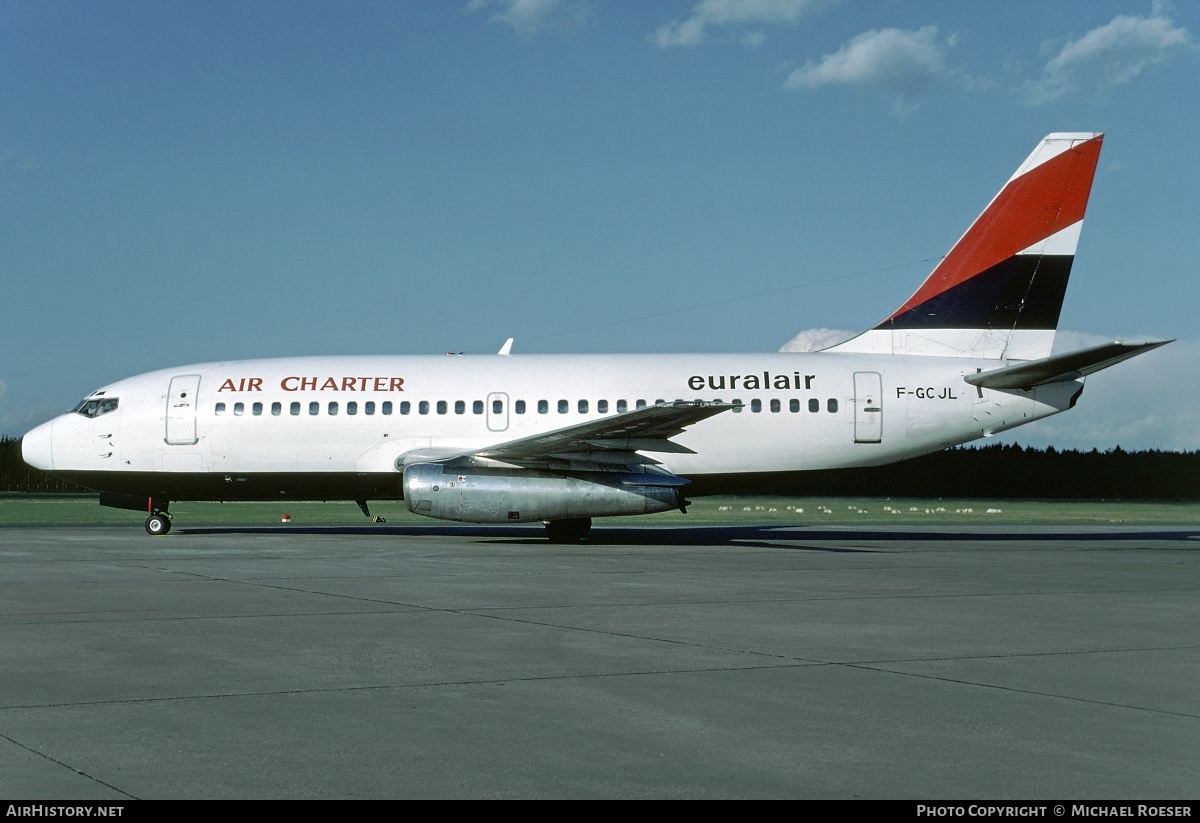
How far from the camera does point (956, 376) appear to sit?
2291cm

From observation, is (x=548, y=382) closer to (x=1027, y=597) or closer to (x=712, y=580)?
(x=712, y=580)

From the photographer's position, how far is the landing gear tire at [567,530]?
23109 millimetres

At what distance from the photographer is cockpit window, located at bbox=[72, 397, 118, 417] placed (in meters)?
24.5

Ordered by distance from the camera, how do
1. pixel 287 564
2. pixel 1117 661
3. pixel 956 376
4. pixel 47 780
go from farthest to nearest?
pixel 956 376 → pixel 287 564 → pixel 1117 661 → pixel 47 780

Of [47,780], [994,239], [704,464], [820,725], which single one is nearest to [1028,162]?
[994,239]

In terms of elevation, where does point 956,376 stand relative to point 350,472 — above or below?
above

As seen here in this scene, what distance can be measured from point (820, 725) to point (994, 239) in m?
19.3

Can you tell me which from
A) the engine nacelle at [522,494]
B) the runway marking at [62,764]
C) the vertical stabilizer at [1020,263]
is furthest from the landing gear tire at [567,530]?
the runway marking at [62,764]

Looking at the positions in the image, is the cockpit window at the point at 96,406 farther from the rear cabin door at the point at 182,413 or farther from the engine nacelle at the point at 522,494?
the engine nacelle at the point at 522,494

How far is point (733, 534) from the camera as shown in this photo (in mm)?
26859

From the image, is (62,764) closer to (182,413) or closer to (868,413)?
(868,413)

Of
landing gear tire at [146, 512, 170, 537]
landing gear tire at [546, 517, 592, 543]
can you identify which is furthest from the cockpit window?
landing gear tire at [546, 517, 592, 543]

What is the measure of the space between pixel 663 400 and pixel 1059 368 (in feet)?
23.7

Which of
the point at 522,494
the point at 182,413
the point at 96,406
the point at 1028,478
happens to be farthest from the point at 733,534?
the point at 1028,478
